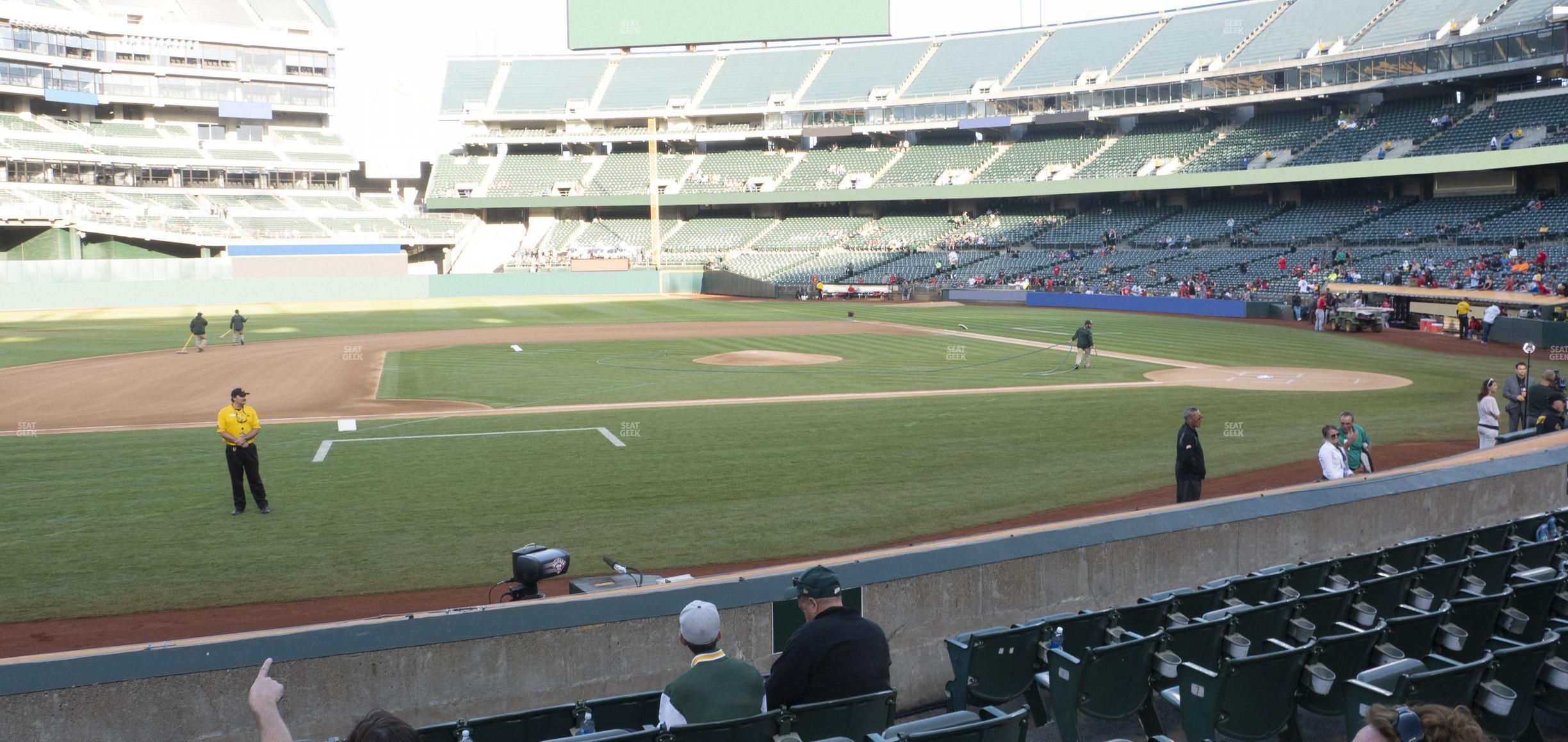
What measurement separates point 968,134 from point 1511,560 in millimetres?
81908

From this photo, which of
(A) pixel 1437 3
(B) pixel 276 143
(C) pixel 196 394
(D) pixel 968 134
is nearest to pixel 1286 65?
(A) pixel 1437 3

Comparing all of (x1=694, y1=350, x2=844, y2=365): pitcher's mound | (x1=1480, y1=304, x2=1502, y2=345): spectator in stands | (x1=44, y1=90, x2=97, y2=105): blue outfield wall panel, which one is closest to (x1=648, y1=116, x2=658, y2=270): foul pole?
(x1=694, y1=350, x2=844, y2=365): pitcher's mound

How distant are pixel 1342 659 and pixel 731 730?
3.51m

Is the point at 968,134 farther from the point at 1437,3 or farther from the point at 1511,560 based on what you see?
the point at 1511,560

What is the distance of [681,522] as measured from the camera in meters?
14.5

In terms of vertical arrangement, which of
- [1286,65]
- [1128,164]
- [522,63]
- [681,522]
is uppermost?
[522,63]

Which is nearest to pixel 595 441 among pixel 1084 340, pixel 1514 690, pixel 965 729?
pixel 1084 340

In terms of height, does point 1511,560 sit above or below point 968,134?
below

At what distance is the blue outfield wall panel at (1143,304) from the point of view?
53562mm

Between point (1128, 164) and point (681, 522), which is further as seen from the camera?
point (1128, 164)

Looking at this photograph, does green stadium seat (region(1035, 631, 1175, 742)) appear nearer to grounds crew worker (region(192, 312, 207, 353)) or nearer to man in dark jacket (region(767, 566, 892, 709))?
man in dark jacket (region(767, 566, 892, 709))

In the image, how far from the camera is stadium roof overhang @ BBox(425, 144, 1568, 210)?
5306cm

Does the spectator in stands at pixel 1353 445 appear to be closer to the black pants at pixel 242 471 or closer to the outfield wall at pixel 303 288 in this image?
the black pants at pixel 242 471

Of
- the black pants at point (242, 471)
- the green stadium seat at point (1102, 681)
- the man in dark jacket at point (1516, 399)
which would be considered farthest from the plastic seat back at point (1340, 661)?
the man in dark jacket at point (1516, 399)
